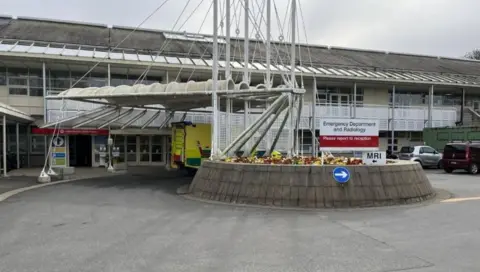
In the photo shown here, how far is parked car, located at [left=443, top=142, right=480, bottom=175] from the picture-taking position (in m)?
24.1

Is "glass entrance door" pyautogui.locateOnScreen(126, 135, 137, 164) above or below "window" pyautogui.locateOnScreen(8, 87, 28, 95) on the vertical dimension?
below

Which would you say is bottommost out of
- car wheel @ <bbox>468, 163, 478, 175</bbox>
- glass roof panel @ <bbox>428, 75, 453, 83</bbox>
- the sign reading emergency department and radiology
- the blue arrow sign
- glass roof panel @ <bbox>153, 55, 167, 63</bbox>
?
car wheel @ <bbox>468, 163, 478, 175</bbox>

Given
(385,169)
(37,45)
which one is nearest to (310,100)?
(37,45)

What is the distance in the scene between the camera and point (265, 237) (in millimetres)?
7789

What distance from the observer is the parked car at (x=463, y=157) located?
2414 cm

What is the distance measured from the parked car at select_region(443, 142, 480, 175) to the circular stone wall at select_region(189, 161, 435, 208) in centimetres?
1391

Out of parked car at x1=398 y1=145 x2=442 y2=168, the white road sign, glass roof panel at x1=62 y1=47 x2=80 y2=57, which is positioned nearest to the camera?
the white road sign

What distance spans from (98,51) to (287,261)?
2398 centimetres

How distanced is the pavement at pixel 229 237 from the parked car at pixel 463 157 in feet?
43.7

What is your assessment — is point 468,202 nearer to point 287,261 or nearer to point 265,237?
point 265,237

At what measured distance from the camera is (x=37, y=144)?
2733cm

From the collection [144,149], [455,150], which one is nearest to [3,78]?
[144,149]

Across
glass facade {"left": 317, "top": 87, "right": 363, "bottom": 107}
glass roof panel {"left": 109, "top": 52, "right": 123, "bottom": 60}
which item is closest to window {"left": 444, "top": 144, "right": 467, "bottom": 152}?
glass facade {"left": 317, "top": 87, "right": 363, "bottom": 107}

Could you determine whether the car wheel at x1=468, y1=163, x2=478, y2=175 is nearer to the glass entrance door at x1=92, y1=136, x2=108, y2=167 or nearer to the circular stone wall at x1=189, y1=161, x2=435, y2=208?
the circular stone wall at x1=189, y1=161, x2=435, y2=208
